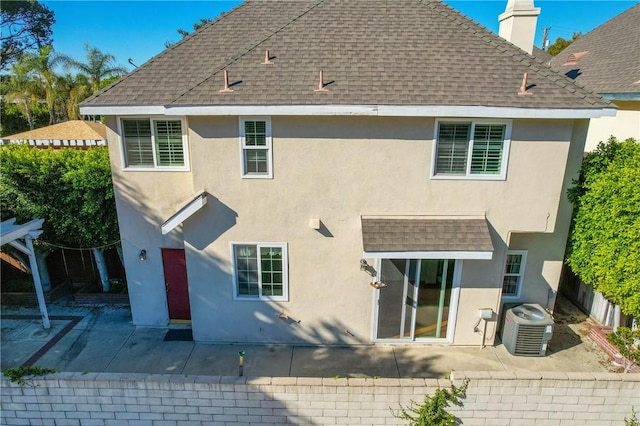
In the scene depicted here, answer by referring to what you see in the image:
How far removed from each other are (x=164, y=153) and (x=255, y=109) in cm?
302

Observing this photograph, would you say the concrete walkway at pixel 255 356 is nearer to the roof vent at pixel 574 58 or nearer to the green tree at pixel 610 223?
the green tree at pixel 610 223

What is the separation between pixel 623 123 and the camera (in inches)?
A: 480

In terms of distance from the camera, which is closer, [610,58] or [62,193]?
[62,193]

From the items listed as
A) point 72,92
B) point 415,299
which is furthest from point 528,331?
point 72,92

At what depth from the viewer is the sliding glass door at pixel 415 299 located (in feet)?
30.3

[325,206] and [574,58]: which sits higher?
[574,58]

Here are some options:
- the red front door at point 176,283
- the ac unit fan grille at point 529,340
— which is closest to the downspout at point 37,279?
the red front door at point 176,283

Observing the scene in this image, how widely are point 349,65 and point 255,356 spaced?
7739 millimetres

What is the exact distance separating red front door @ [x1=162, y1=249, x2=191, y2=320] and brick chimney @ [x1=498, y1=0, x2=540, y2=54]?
38.3ft

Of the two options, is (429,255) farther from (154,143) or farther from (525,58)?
(154,143)

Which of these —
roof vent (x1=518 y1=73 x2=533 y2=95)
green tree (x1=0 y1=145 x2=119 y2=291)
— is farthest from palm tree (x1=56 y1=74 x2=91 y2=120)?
roof vent (x1=518 y1=73 x2=533 y2=95)

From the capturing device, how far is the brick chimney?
10766mm

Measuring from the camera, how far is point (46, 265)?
12.0 metres

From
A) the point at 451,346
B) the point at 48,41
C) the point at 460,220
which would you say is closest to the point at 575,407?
the point at 451,346
